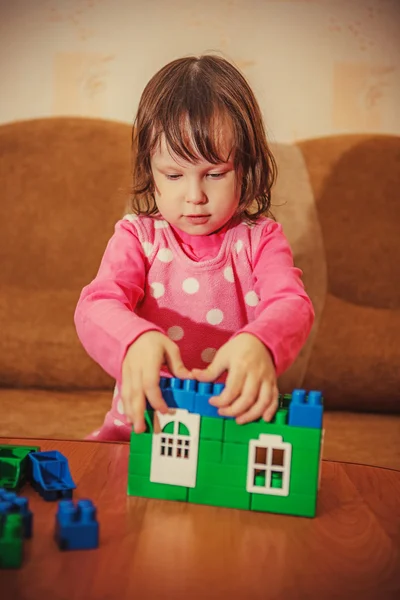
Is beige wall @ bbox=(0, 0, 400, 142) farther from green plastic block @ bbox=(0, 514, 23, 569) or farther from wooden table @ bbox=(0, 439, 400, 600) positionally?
green plastic block @ bbox=(0, 514, 23, 569)

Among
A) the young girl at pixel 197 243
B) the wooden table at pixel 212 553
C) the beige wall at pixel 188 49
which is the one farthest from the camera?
the beige wall at pixel 188 49

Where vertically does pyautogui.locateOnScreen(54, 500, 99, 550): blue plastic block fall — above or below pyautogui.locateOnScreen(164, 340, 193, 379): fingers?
below

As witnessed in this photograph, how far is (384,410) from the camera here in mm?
1532

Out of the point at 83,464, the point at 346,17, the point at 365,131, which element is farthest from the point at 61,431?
the point at 346,17

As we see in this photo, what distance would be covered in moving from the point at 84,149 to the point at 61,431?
66 cm

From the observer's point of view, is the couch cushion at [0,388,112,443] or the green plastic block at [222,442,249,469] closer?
the green plastic block at [222,442,249,469]

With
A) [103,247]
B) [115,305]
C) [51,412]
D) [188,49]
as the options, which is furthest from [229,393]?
[188,49]

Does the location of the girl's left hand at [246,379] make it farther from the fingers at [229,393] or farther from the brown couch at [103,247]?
the brown couch at [103,247]

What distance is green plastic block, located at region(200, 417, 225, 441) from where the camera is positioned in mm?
628

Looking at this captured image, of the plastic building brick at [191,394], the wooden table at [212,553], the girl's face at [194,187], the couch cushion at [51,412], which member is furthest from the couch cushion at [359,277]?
the plastic building brick at [191,394]

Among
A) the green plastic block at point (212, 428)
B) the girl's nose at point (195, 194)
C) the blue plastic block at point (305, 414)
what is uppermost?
the girl's nose at point (195, 194)

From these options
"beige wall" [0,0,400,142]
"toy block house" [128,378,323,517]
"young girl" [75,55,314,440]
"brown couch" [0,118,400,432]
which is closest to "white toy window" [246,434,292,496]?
"toy block house" [128,378,323,517]

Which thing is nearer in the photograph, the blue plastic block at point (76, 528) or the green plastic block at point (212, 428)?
the blue plastic block at point (76, 528)

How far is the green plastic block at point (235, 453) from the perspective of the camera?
63cm
